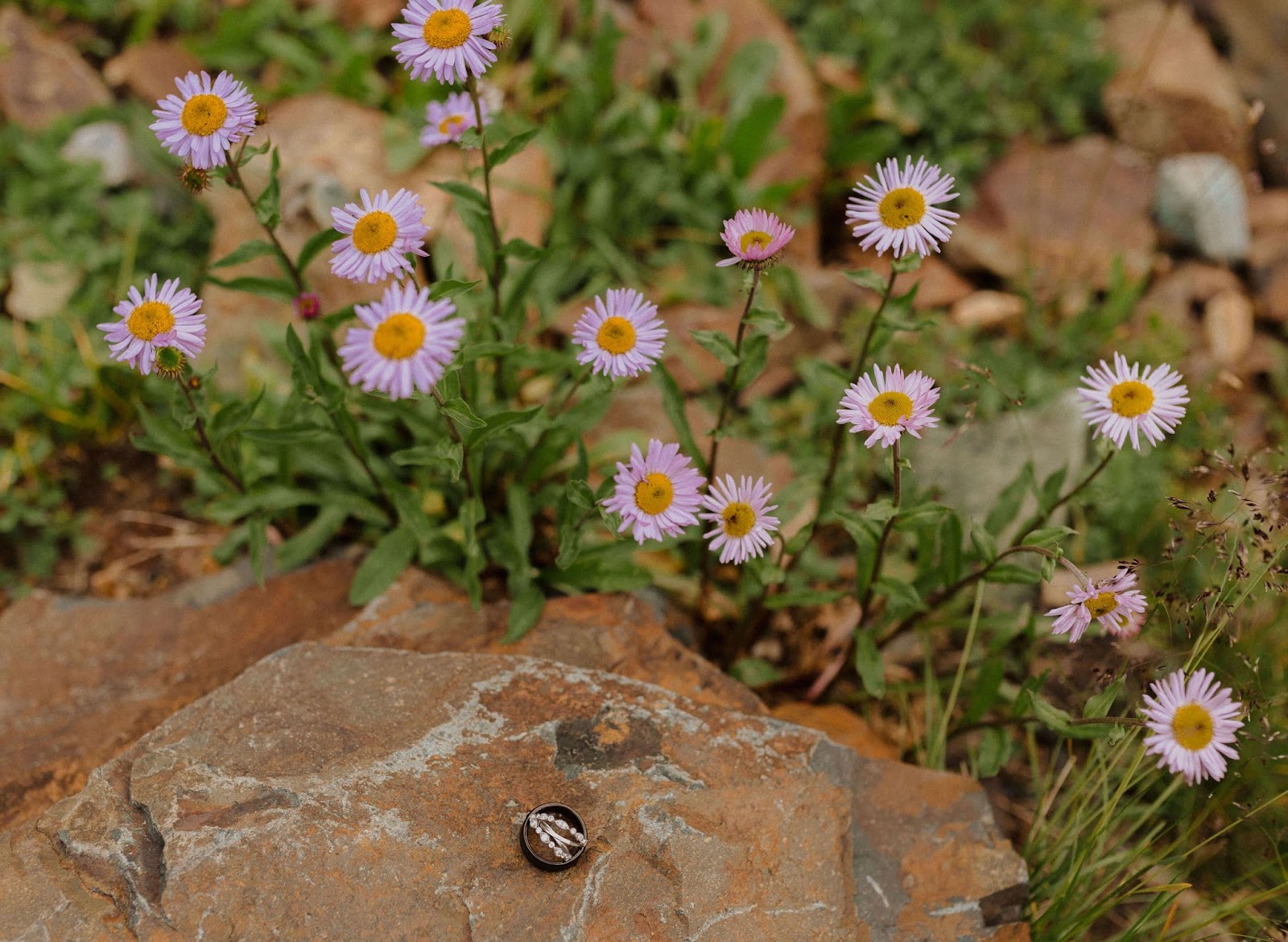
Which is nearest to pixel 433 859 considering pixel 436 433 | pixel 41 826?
pixel 41 826

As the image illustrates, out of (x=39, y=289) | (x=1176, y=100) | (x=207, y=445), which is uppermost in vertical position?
(x=1176, y=100)

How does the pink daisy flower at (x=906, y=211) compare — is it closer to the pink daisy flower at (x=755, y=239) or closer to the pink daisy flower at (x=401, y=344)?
the pink daisy flower at (x=755, y=239)

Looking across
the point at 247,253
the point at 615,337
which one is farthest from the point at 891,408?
the point at 247,253

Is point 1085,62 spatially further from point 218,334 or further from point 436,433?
point 218,334

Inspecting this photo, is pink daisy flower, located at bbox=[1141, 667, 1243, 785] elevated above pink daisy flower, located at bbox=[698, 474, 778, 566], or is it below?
below

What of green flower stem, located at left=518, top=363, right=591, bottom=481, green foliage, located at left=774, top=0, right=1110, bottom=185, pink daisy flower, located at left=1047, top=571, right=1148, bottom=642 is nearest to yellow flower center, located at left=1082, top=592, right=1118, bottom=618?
pink daisy flower, located at left=1047, top=571, right=1148, bottom=642

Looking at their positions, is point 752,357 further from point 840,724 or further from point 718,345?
point 840,724

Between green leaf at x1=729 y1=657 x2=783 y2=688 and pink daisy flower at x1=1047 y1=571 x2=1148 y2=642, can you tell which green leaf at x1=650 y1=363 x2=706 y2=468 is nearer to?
green leaf at x1=729 y1=657 x2=783 y2=688
